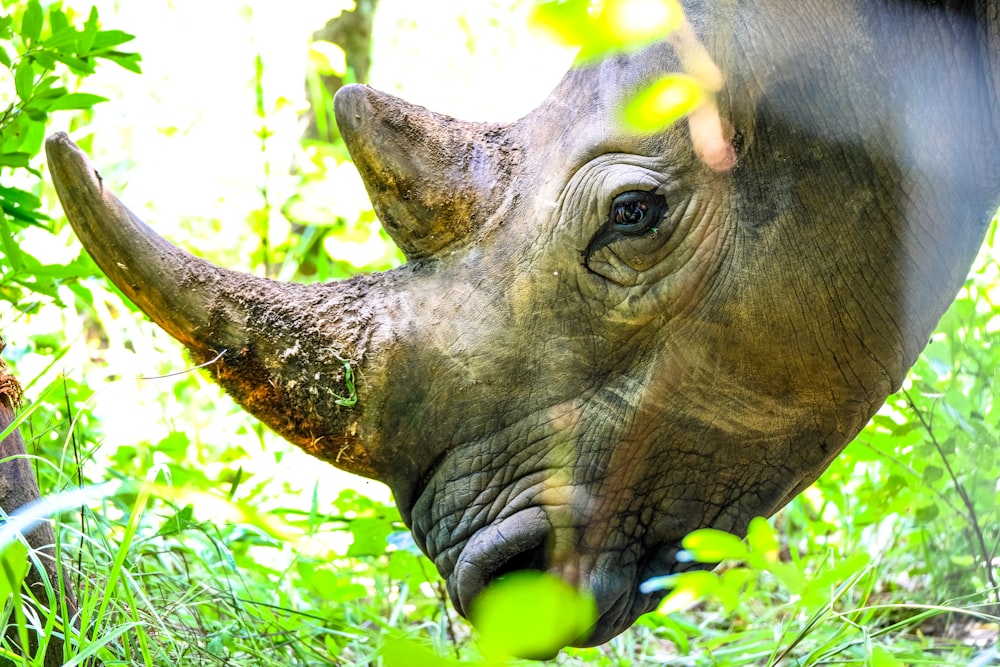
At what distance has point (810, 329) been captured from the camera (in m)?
2.42

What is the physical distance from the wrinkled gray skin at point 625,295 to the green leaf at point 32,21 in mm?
579

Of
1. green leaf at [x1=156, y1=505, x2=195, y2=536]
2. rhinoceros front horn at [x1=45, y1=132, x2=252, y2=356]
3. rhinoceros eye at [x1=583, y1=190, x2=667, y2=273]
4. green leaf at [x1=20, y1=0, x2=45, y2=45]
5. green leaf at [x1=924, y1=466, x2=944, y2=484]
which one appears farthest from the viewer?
green leaf at [x1=924, y1=466, x2=944, y2=484]

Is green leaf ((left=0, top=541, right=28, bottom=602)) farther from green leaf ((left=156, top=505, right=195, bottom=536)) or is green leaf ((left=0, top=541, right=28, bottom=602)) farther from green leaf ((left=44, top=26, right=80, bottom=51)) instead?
green leaf ((left=44, top=26, right=80, bottom=51))

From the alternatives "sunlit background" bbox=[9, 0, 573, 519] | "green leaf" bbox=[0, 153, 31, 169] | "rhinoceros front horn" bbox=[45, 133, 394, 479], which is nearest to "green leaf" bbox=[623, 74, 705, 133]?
"rhinoceros front horn" bbox=[45, 133, 394, 479]

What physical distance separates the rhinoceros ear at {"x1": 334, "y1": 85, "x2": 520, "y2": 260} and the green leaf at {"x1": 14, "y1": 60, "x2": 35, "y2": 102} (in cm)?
76

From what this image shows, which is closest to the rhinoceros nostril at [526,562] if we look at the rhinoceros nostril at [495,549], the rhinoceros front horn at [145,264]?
the rhinoceros nostril at [495,549]

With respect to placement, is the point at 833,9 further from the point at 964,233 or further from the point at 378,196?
the point at 378,196

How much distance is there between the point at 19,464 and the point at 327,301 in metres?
0.70

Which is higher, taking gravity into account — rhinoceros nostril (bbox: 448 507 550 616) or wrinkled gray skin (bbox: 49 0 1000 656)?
wrinkled gray skin (bbox: 49 0 1000 656)

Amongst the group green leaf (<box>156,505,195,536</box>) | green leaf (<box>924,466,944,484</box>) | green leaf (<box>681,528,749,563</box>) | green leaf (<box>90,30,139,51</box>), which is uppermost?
green leaf (<box>90,30,139,51</box>)

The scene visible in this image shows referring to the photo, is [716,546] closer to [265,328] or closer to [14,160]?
[265,328]

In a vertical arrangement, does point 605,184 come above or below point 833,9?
below

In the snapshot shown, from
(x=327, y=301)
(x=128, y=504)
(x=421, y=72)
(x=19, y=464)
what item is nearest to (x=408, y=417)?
(x=327, y=301)

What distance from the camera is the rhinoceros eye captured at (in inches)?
94.8
